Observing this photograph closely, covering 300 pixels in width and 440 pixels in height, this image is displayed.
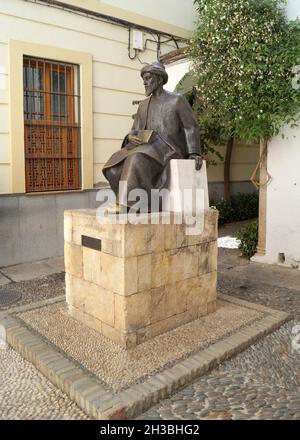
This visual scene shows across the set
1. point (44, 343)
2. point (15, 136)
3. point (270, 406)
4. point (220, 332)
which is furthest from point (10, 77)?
point (270, 406)

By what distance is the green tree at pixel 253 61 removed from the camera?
5.45m

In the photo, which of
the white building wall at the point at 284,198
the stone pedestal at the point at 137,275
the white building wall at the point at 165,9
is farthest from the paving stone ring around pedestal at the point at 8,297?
the white building wall at the point at 165,9

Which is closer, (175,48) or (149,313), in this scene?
(149,313)

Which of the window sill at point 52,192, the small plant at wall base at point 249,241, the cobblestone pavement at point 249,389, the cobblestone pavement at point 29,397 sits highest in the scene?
the window sill at point 52,192

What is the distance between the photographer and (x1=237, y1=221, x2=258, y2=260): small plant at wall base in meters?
6.70

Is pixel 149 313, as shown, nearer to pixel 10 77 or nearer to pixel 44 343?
pixel 44 343

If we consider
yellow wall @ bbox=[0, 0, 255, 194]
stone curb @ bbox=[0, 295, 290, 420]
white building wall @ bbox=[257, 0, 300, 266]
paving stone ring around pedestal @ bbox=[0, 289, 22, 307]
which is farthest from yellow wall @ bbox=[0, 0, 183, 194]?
stone curb @ bbox=[0, 295, 290, 420]

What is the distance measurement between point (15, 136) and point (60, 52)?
1643 millimetres

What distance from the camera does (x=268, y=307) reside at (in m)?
4.29

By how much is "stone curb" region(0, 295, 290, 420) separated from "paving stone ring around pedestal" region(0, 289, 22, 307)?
0.78 m

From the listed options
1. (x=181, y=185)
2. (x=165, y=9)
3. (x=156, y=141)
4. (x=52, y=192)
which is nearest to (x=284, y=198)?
(x=181, y=185)

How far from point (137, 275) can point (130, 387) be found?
0.92 meters

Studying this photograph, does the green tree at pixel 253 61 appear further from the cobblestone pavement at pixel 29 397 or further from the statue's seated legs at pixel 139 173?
the cobblestone pavement at pixel 29 397

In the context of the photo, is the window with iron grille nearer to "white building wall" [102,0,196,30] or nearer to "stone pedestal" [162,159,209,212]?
"white building wall" [102,0,196,30]
